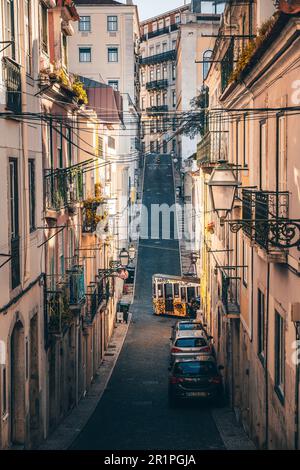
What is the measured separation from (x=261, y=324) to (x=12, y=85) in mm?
7361

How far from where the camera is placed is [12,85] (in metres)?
15.8

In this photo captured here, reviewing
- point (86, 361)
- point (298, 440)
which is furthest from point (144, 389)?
point (298, 440)

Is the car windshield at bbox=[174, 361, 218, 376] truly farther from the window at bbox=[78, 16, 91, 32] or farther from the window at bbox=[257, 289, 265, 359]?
the window at bbox=[78, 16, 91, 32]

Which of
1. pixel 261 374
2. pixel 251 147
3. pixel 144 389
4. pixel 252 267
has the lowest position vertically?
pixel 144 389

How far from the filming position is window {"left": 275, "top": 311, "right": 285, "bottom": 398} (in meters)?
14.6

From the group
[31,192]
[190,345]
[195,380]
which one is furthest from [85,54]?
[31,192]

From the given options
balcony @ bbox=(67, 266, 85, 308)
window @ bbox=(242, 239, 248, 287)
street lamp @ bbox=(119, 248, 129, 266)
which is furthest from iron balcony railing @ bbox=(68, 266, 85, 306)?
street lamp @ bbox=(119, 248, 129, 266)

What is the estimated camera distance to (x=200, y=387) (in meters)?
23.5

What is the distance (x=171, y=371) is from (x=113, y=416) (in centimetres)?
226

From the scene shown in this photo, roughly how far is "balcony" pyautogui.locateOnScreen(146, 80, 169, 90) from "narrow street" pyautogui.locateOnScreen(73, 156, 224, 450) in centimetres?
6763

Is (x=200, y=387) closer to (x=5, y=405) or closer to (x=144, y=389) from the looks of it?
(x=144, y=389)

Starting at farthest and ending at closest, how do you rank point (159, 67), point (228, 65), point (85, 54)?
point (159, 67)
point (85, 54)
point (228, 65)

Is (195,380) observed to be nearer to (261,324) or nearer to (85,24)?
(261,324)

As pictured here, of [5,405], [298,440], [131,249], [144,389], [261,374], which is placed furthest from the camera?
[131,249]
